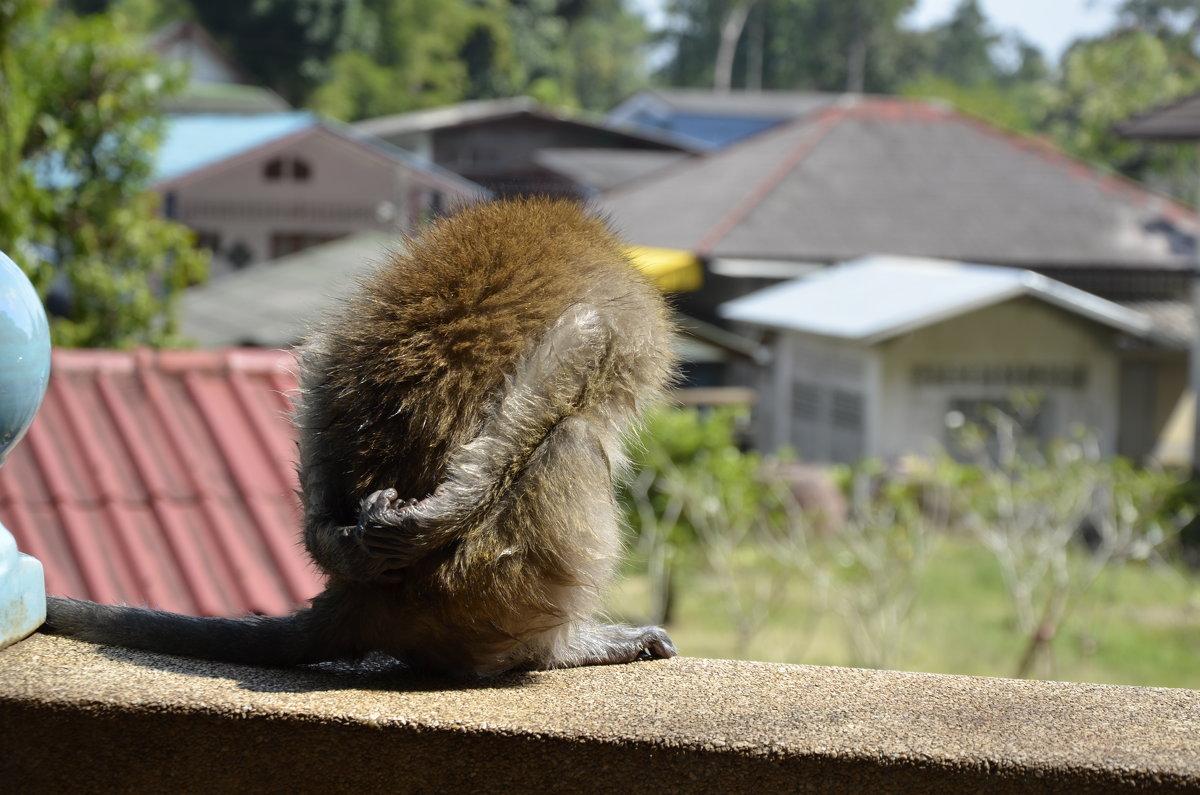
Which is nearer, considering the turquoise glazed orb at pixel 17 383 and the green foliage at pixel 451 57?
the turquoise glazed orb at pixel 17 383

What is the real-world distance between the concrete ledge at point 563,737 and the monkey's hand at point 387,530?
0.20 m

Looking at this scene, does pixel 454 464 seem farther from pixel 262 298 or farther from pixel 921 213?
pixel 921 213

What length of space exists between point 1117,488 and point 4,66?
9749 mm

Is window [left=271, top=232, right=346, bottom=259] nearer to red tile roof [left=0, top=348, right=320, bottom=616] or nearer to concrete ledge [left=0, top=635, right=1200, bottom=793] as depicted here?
red tile roof [left=0, top=348, right=320, bottom=616]

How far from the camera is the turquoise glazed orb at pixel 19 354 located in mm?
2057

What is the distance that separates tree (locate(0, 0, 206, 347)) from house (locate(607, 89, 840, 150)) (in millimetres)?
31577

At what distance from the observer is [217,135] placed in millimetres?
26328

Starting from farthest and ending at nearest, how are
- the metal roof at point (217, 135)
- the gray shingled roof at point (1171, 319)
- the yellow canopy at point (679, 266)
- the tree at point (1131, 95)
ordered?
the tree at point (1131, 95) → the metal roof at point (217, 135) → the yellow canopy at point (679, 266) → the gray shingled roof at point (1171, 319)

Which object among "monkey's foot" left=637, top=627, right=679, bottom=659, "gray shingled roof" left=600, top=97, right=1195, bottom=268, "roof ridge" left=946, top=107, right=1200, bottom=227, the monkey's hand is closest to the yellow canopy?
"gray shingled roof" left=600, top=97, right=1195, bottom=268

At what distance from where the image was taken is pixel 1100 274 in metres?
22.5

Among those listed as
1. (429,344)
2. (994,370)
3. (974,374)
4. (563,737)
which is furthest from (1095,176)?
(563,737)

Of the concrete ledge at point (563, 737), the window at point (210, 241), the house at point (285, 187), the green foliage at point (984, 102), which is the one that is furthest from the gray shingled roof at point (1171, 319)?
the green foliage at point (984, 102)

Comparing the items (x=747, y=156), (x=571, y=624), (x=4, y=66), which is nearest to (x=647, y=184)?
(x=747, y=156)

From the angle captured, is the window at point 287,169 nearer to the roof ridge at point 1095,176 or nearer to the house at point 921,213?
the house at point 921,213
